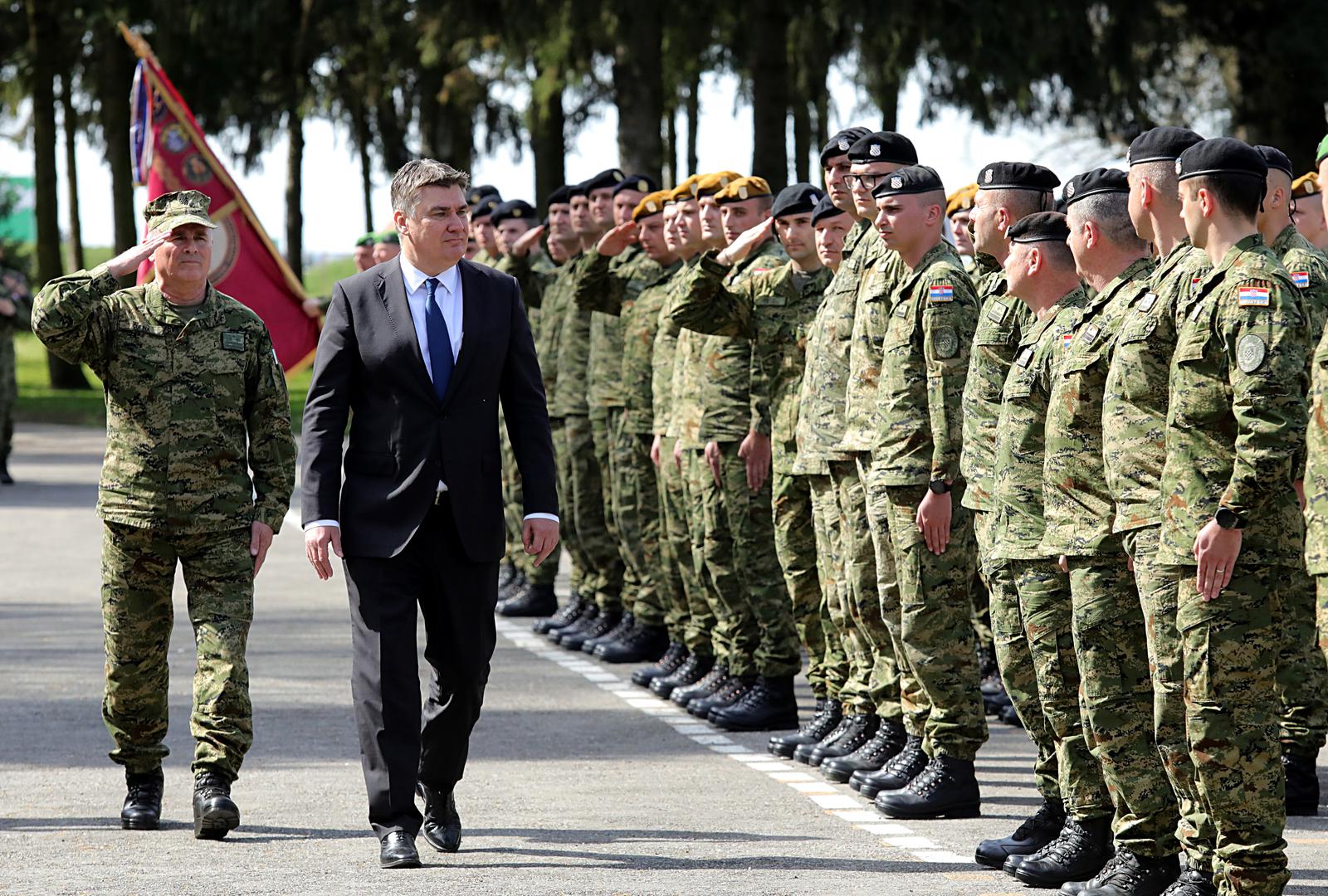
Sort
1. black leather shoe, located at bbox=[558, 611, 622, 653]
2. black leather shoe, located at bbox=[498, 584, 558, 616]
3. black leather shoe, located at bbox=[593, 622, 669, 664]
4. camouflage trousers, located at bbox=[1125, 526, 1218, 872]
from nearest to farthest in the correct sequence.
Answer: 1. camouflage trousers, located at bbox=[1125, 526, 1218, 872]
2. black leather shoe, located at bbox=[593, 622, 669, 664]
3. black leather shoe, located at bbox=[558, 611, 622, 653]
4. black leather shoe, located at bbox=[498, 584, 558, 616]

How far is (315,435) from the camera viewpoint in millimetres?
6574

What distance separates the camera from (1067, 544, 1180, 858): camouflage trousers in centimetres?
581

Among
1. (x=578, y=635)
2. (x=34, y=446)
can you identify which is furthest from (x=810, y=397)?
(x=34, y=446)

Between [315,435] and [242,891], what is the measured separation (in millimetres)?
1437

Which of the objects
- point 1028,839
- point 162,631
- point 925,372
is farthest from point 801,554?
point 162,631

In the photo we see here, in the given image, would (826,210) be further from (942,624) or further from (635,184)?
(635,184)

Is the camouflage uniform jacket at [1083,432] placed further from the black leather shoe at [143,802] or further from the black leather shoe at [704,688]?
the black leather shoe at [704,688]

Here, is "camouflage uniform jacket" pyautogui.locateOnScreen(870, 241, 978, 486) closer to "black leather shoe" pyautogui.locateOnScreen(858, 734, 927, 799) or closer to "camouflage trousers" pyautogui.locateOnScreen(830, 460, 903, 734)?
"camouflage trousers" pyautogui.locateOnScreen(830, 460, 903, 734)

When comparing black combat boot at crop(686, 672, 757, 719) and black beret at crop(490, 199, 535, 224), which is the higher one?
black beret at crop(490, 199, 535, 224)

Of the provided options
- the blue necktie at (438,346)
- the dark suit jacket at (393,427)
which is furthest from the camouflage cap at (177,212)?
the blue necktie at (438,346)

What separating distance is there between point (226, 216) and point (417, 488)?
1335cm

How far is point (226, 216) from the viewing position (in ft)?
63.2

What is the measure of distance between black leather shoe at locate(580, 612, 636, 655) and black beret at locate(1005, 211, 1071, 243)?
5512 mm

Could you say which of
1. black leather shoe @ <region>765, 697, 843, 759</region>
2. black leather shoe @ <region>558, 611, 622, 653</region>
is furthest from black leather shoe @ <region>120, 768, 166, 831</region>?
black leather shoe @ <region>558, 611, 622, 653</region>
